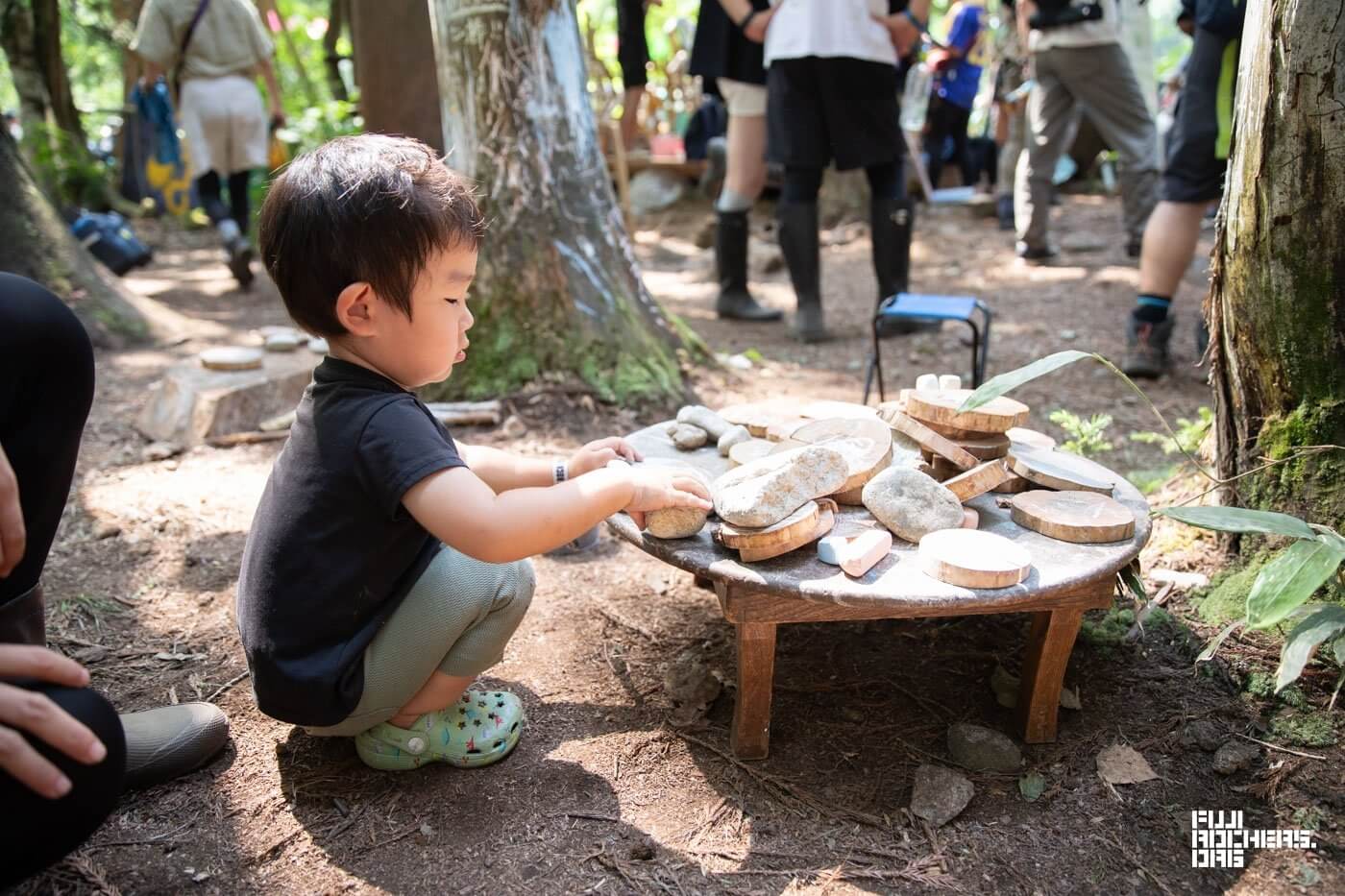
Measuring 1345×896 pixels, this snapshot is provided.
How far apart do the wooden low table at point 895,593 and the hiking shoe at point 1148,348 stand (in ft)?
7.68

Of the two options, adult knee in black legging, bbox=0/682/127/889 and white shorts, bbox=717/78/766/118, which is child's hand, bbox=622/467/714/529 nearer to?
adult knee in black legging, bbox=0/682/127/889

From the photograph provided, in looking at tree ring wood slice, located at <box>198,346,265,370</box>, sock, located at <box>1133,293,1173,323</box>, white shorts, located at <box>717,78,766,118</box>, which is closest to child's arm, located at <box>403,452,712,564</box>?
tree ring wood slice, located at <box>198,346,265,370</box>

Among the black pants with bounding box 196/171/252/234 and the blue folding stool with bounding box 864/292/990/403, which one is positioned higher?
the black pants with bounding box 196/171/252/234

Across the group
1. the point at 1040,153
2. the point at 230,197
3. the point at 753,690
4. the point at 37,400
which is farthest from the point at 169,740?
the point at 1040,153

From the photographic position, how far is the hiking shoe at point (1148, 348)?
4.06m

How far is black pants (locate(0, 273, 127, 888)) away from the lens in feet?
4.41

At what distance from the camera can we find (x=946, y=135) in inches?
359

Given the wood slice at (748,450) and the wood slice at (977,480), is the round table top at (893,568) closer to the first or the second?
the wood slice at (977,480)

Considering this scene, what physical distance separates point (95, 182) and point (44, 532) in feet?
35.8

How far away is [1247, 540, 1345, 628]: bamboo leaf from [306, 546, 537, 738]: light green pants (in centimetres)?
125

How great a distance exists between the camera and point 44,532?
166cm

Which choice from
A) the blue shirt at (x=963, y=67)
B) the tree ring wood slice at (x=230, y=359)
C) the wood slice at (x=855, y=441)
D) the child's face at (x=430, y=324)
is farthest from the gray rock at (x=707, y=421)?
the blue shirt at (x=963, y=67)

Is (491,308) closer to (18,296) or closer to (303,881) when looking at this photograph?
(18,296)

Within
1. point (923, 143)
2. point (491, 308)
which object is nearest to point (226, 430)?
point (491, 308)
